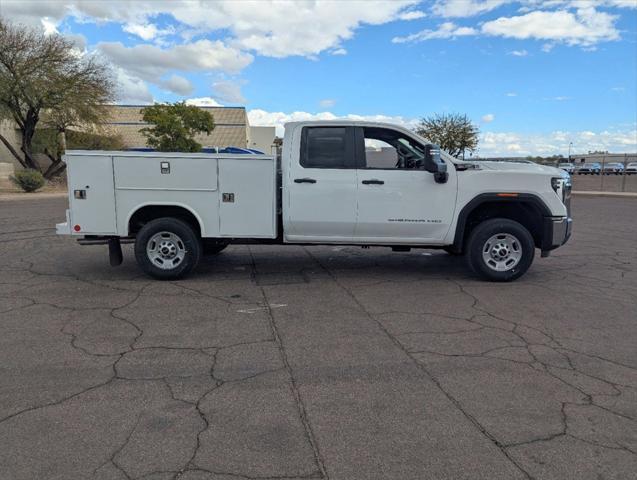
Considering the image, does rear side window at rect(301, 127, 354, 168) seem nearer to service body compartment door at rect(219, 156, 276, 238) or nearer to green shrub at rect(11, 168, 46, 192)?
service body compartment door at rect(219, 156, 276, 238)

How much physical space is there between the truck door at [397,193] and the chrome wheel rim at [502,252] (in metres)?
0.69

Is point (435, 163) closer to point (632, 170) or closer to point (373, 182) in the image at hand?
point (373, 182)

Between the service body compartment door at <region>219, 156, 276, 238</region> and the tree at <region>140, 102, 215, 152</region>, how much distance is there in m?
52.9

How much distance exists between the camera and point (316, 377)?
13.3 feet

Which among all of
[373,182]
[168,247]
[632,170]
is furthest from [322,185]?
[632,170]

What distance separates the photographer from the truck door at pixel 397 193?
6.91 meters

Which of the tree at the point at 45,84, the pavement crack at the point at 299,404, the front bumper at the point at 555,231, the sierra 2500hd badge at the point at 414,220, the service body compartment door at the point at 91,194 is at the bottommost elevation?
the pavement crack at the point at 299,404

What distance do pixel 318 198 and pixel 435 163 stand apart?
5.36 feet

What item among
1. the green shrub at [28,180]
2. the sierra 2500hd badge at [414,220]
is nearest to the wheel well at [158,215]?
the sierra 2500hd badge at [414,220]

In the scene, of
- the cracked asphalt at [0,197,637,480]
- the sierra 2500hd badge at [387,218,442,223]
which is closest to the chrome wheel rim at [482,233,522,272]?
the cracked asphalt at [0,197,637,480]

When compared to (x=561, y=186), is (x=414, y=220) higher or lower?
lower

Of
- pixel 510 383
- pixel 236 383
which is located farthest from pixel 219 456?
pixel 510 383

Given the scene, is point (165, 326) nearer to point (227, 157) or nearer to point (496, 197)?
point (227, 157)

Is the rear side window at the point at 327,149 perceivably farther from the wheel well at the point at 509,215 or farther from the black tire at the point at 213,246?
the wheel well at the point at 509,215
